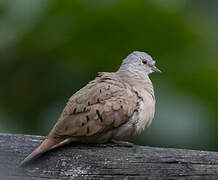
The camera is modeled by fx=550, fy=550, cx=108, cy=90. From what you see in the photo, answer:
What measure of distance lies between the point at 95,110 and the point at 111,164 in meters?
0.61

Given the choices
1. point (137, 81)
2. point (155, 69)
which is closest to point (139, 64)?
point (155, 69)

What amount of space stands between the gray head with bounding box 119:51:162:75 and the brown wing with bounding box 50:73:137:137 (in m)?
0.95

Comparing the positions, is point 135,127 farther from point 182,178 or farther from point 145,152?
point 182,178

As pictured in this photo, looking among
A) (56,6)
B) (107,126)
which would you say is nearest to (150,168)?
(107,126)

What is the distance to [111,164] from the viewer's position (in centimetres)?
347

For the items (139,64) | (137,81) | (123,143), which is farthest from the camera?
(139,64)

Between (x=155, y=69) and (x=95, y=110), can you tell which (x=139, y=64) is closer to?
(x=155, y=69)

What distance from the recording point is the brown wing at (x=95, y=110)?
3.88 meters

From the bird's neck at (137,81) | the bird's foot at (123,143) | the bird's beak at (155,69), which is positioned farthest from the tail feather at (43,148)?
the bird's beak at (155,69)

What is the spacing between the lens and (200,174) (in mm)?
3395

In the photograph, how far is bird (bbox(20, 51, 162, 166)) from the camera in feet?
12.6

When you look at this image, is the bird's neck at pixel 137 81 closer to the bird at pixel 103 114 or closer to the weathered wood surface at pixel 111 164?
the bird at pixel 103 114

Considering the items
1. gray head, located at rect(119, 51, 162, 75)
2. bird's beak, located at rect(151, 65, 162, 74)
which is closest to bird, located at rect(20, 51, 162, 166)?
gray head, located at rect(119, 51, 162, 75)

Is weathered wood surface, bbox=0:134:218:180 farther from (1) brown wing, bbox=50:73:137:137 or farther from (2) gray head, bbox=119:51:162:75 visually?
(2) gray head, bbox=119:51:162:75
